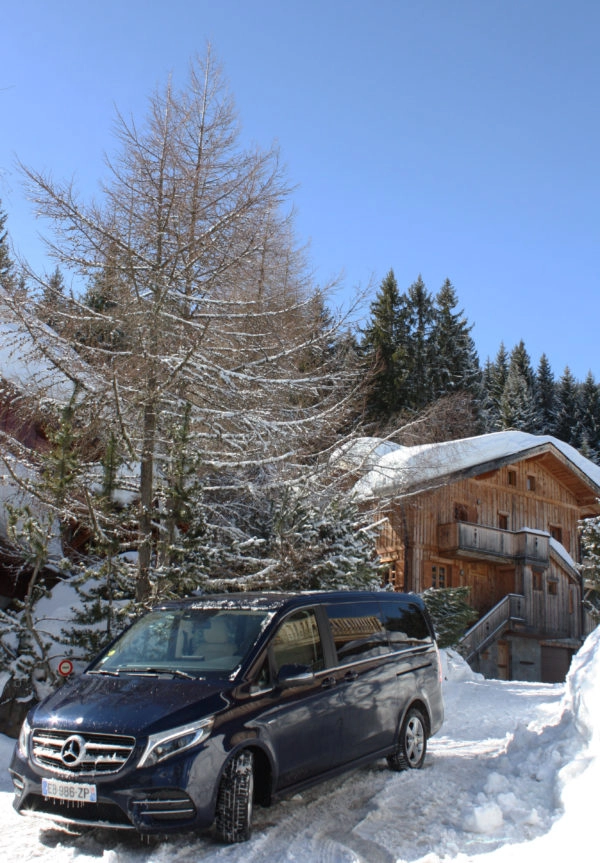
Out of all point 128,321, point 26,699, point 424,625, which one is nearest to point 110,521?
point 26,699

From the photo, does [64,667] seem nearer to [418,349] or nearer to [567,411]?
[418,349]

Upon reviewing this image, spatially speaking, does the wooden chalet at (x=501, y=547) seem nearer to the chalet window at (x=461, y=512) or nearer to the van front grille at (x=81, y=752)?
the chalet window at (x=461, y=512)

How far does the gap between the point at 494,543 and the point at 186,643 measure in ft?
80.1

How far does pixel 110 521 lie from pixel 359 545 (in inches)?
234

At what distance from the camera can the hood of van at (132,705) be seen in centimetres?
502

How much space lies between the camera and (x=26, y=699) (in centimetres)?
986

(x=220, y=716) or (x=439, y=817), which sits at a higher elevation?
(x=220, y=716)

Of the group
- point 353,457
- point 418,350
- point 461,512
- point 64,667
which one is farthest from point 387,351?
point 64,667

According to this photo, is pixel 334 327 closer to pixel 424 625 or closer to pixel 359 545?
pixel 359 545

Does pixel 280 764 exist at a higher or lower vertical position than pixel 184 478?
lower

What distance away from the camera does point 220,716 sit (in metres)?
5.16

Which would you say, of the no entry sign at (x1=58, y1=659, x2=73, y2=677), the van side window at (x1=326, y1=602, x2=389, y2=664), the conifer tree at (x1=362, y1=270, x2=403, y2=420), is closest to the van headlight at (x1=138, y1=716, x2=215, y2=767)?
the van side window at (x1=326, y1=602, x2=389, y2=664)

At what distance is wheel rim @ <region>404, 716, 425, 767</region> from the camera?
7.41 metres

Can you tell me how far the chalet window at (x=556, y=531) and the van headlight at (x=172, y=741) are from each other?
1236 inches
